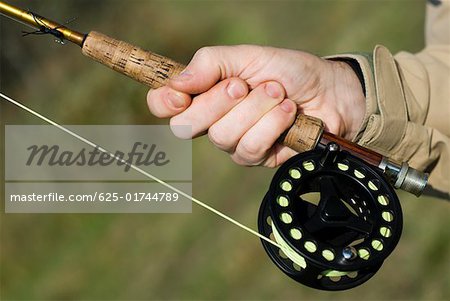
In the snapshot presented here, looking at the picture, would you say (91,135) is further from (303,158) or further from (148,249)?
(303,158)

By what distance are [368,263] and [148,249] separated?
104 inches

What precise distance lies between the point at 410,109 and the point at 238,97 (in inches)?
26.1

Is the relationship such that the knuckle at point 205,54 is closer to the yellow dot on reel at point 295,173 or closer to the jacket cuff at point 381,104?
the yellow dot on reel at point 295,173

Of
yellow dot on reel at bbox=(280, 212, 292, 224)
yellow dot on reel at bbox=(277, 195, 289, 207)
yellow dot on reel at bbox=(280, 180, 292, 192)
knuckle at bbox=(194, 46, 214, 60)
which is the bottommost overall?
yellow dot on reel at bbox=(280, 212, 292, 224)

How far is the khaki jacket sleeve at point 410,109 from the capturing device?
2000mm

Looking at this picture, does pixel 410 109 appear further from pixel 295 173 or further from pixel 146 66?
pixel 146 66

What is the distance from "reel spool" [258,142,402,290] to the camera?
1.53 meters

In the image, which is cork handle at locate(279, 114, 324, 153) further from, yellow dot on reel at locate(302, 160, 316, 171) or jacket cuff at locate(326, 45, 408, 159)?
jacket cuff at locate(326, 45, 408, 159)

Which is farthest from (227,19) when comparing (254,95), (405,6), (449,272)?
(254,95)

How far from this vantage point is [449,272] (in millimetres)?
3373

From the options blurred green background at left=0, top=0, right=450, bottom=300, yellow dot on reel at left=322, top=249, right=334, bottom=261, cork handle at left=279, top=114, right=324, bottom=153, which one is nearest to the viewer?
yellow dot on reel at left=322, top=249, right=334, bottom=261
